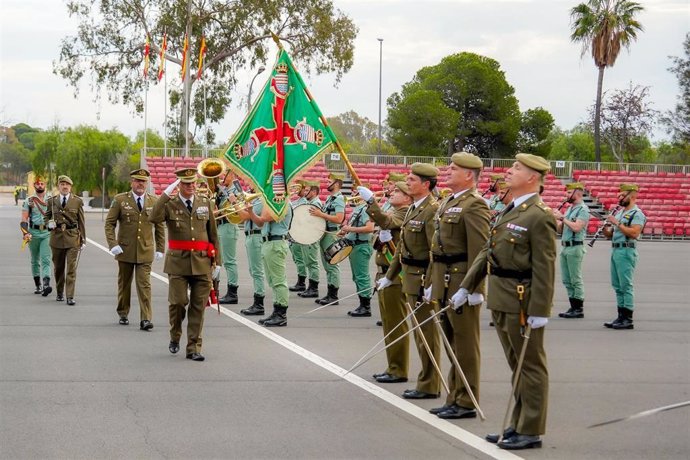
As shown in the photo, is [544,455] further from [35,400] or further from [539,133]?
[539,133]

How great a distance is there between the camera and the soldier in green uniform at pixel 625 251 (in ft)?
46.5

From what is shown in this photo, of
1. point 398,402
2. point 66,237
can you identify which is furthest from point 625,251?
point 66,237

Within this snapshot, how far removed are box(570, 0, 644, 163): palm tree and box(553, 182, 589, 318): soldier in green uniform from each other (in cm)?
4286

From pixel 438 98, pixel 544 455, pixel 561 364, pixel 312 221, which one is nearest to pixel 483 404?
pixel 544 455

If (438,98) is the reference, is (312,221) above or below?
below

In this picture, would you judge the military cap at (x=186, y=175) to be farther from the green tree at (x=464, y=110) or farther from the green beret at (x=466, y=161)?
the green tree at (x=464, y=110)

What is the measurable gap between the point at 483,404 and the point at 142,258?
6189mm

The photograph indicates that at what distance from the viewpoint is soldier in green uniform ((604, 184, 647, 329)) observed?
46.5 ft

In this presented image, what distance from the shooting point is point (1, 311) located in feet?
47.7

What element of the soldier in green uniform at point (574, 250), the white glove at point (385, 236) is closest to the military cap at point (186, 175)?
the white glove at point (385, 236)

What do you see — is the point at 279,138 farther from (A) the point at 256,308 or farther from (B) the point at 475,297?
(B) the point at 475,297

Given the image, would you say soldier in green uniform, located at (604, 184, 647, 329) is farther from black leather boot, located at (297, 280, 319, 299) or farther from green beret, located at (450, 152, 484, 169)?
green beret, located at (450, 152, 484, 169)

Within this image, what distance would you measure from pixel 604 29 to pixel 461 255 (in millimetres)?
51958

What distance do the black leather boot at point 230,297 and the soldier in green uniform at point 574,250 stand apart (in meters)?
5.17
